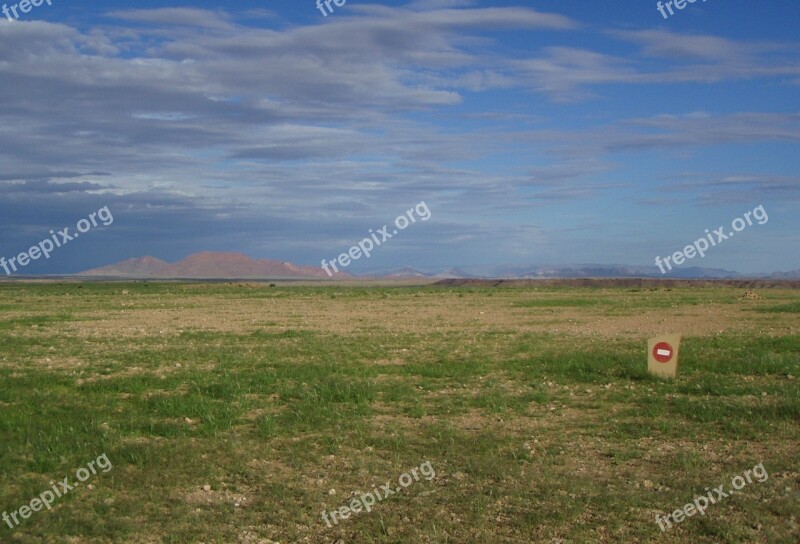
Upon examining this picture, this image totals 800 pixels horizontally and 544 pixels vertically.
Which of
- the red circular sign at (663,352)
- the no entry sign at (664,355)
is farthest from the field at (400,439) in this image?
the red circular sign at (663,352)

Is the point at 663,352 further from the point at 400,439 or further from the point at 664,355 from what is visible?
the point at 400,439

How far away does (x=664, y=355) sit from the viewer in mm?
15438

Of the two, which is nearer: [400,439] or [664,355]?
[400,439]

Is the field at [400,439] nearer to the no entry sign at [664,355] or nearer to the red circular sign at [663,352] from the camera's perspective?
the no entry sign at [664,355]

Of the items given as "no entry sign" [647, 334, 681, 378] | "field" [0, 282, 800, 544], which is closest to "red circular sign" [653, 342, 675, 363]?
"no entry sign" [647, 334, 681, 378]

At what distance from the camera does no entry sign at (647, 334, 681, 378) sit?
15289mm

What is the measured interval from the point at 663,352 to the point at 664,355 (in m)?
0.08

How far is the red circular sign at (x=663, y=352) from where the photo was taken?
1530cm

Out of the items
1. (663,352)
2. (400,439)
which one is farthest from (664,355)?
(400,439)

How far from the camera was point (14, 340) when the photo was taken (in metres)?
23.7

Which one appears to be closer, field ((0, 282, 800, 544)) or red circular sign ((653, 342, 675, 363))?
field ((0, 282, 800, 544))

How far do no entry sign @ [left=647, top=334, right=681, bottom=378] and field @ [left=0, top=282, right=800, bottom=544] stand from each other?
13.6 inches

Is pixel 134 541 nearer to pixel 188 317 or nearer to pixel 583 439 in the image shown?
pixel 583 439

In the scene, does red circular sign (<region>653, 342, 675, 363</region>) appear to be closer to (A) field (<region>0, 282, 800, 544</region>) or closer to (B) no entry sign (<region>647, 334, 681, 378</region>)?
(B) no entry sign (<region>647, 334, 681, 378</region>)
